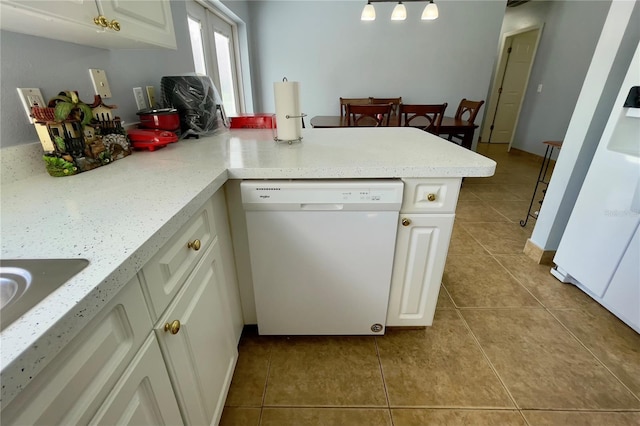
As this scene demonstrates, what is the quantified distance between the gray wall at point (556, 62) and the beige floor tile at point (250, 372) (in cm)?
511

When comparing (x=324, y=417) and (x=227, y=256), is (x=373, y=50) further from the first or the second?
(x=324, y=417)

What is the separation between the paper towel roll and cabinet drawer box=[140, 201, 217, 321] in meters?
0.62

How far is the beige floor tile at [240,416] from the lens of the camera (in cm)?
110

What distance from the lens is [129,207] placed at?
694mm

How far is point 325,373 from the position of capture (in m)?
1.29

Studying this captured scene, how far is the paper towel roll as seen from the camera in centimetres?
129

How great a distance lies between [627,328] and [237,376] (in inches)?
78.3

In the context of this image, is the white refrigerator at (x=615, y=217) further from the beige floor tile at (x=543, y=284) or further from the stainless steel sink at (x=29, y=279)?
the stainless steel sink at (x=29, y=279)

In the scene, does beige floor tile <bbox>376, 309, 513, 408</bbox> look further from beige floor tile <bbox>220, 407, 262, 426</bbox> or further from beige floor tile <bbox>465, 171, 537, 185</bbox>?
beige floor tile <bbox>465, 171, 537, 185</bbox>

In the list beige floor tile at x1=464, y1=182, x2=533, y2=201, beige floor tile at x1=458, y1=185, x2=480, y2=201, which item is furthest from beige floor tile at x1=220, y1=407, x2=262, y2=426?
beige floor tile at x1=464, y1=182, x2=533, y2=201

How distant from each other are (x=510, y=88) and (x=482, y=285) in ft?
17.8

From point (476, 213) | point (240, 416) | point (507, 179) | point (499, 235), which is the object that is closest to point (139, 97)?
point (240, 416)

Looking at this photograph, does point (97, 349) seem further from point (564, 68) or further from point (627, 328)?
point (564, 68)

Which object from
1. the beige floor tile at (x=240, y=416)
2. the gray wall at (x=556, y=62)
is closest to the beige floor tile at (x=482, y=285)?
the beige floor tile at (x=240, y=416)
